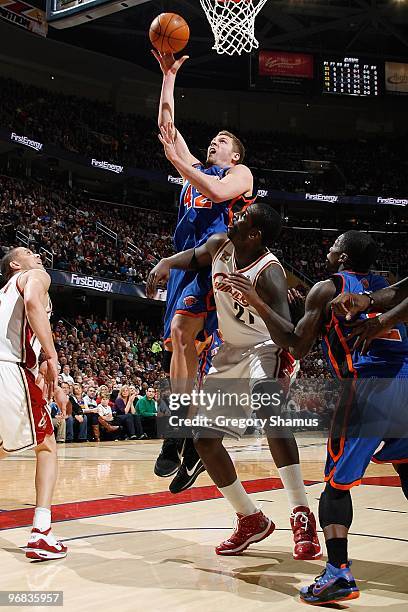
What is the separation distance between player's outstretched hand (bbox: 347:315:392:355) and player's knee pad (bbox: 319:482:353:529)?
1.98 ft

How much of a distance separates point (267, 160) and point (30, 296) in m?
24.8

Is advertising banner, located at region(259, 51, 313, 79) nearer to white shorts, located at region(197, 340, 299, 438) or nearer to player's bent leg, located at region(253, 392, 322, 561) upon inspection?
white shorts, located at region(197, 340, 299, 438)

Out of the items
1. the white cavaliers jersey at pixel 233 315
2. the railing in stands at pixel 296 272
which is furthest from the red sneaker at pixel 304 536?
the railing in stands at pixel 296 272

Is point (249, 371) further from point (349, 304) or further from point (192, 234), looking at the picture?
point (192, 234)

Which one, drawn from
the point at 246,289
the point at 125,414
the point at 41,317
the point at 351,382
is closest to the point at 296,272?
the point at 125,414

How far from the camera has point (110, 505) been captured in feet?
17.8

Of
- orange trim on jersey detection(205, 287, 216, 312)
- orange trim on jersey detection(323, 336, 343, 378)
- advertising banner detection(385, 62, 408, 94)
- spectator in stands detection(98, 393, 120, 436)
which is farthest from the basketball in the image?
advertising banner detection(385, 62, 408, 94)

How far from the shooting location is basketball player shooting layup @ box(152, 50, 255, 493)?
4266 mm

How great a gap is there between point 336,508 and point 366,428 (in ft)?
1.18

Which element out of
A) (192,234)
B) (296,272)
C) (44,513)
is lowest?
(44,513)

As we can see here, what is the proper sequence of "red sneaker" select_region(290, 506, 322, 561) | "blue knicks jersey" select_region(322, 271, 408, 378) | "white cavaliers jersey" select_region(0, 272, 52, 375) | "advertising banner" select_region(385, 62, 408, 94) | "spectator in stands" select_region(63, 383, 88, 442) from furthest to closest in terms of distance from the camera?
"advertising banner" select_region(385, 62, 408, 94) < "spectator in stands" select_region(63, 383, 88, 442) < "white cavaliers jersey" select_region(0, 272, 52, 375) < "red sneaker" select_region(290, 506, 322, 561) < "blue knicks jersey" select_region(322, 271, 408, 378)

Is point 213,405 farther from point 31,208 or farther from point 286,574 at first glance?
point 31,208

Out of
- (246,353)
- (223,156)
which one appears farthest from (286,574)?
(223,156)

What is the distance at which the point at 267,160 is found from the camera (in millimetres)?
27953
